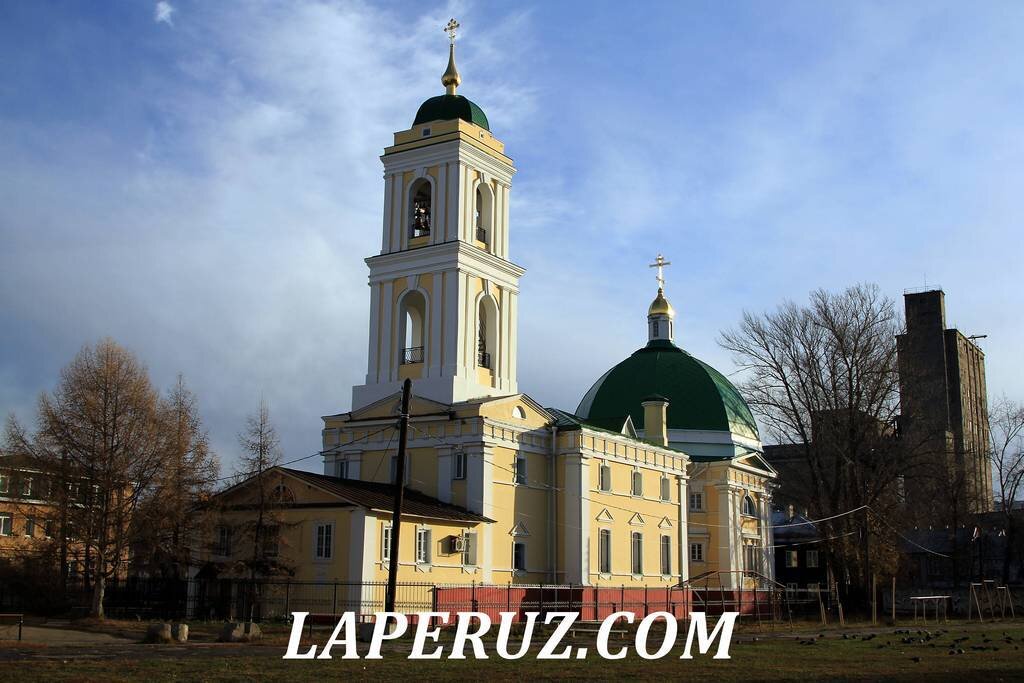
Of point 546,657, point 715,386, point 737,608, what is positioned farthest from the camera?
point 715,386

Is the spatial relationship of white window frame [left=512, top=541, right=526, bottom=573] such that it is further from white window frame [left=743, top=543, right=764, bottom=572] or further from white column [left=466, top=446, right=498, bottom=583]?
white window frame [left=743, top=543, right=764, bottom=572]

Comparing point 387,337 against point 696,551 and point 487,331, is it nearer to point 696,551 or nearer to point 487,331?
point 487,331

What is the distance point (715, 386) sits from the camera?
60.2 metres

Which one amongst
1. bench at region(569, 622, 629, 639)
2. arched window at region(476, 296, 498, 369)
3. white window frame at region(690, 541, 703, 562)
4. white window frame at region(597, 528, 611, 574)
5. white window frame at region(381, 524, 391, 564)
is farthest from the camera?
white window frame at region(690, 541, 703, 562)

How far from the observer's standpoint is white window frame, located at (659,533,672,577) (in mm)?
49500

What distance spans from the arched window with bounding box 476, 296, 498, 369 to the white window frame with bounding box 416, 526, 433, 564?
Result: 30.9 feet

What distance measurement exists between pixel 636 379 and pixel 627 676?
137ft

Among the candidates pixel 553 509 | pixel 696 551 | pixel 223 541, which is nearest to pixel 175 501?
pixel 223 541

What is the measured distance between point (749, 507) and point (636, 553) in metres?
13.7

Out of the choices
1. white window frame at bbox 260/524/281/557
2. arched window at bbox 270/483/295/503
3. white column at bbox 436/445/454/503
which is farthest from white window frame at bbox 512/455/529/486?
white window frame at bbox 260/524/281/557

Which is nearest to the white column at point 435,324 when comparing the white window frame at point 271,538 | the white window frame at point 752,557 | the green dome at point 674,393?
the white window frame at point 271,538

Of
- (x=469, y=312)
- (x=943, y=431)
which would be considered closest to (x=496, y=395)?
(x=469, y=312)

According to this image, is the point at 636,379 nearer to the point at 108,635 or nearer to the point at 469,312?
the point at 469,312

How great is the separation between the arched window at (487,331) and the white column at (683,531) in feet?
39.1
